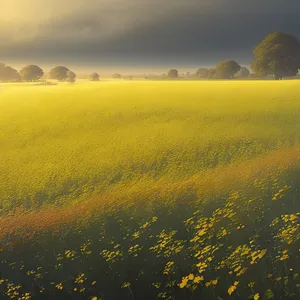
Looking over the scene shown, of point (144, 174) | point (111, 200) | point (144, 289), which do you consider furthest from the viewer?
point (144, 174)

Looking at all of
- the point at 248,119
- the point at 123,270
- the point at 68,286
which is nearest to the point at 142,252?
the point at 123,270

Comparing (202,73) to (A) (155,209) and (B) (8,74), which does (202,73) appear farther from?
(A) (155,209)

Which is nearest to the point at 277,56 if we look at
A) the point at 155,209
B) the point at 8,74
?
the point at 155,209

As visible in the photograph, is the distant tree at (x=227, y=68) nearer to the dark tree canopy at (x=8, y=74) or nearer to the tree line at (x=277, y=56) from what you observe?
the tree line at (x=277, y=56)

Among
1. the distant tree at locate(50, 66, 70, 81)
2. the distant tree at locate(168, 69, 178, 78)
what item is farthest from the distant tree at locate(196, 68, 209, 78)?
the distant tree at locate(50, 66, 70, 81)

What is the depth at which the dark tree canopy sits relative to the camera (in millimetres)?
163750

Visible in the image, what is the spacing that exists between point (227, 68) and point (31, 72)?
302ft

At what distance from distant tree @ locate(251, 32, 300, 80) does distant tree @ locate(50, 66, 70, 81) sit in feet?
369

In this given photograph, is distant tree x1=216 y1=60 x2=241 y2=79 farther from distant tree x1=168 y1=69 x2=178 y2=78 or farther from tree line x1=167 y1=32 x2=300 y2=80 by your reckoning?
distant tree x1=168 y1=69 x2=178 y2=78

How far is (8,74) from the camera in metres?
166

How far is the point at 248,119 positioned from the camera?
34.1 m

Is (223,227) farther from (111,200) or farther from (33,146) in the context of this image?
(33,146)

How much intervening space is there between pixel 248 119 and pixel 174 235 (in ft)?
72.1

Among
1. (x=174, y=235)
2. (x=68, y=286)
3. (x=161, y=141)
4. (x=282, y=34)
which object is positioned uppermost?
(x=282, y=34)
